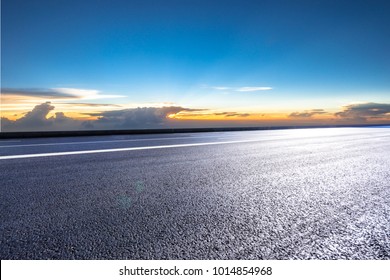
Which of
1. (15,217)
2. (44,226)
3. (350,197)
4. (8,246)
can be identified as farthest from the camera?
(350,197)

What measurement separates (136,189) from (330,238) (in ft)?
7.84

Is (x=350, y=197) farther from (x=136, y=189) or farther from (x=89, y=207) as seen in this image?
(x=89, y=207)

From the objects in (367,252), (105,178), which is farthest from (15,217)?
(367,252)

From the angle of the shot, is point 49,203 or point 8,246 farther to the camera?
point 49,203

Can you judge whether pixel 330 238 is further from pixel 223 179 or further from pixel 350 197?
pixel 223 179

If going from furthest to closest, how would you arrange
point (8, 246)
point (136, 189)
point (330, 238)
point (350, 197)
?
1. point (136, 189)
2. point (350, 197)
3. point (330, 238)
4. point (8, 246)

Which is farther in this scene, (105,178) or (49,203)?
(105,178)

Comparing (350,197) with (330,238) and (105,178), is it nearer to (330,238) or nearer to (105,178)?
(330,238)

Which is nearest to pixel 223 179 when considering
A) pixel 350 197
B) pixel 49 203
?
pixel 350 197

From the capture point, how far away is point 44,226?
238 cm

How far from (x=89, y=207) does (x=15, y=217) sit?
0.65 meters
